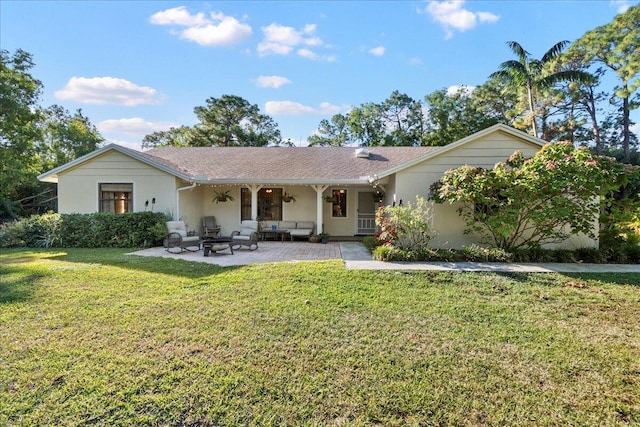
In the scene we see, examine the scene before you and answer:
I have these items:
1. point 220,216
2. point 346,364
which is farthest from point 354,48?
point 346,364

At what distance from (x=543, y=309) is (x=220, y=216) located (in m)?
12.6

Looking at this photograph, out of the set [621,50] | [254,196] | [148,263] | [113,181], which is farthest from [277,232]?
[621,50]

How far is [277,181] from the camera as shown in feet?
41.5

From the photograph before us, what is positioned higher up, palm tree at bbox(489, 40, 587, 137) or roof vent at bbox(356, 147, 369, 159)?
palm tree at bbox(489, 40, 587, 137)

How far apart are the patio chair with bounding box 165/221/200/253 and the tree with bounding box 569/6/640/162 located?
87.7 ft

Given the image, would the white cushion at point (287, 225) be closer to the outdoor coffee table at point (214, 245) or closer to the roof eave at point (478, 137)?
the outdoor coffee table at point (214, 245)

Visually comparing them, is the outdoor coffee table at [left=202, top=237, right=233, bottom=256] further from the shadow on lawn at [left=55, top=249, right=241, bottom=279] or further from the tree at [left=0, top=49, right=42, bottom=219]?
the tree at [left=0, top=49, right=42, bottom=219]

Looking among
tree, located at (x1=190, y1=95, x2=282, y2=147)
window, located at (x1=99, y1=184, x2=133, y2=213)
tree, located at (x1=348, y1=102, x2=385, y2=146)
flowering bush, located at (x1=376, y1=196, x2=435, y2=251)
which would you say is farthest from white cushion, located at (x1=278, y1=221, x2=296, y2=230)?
tree, located at (x1=348, y1=102, x2=385, y2=146)

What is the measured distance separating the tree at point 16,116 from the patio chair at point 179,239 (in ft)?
42.6

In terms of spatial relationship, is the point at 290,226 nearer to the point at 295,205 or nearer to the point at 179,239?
the point at 295,205

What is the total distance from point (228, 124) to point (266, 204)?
810 inches

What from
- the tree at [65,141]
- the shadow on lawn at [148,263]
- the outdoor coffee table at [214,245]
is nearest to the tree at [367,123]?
the outdoor coffee table at [214,245]

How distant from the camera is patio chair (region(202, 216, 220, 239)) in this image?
12.9m

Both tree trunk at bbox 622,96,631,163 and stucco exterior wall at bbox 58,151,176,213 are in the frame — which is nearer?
stucco exterior wall at bbox 58,151,176,213
